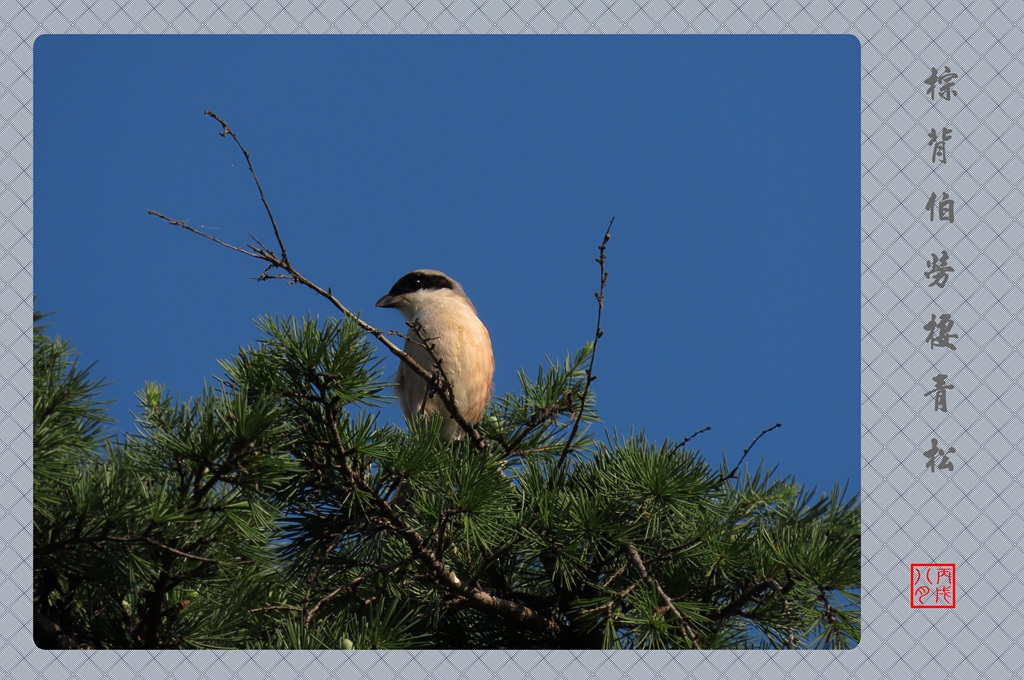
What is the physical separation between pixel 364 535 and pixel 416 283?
82.0 inches

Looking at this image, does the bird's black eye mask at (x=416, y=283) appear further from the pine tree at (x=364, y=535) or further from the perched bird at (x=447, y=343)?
the pine tree at (x=364, y=535)

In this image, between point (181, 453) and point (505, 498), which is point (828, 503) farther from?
point (181, 453)

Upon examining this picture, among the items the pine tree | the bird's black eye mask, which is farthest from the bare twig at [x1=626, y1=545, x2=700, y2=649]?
the bird's black eye mask

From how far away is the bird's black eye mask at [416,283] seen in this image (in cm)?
500

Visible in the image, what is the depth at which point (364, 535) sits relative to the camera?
307 centimetres

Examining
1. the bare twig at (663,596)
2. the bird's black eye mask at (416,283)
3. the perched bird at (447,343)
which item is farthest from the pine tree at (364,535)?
the bird's black eye mask at (416,283)

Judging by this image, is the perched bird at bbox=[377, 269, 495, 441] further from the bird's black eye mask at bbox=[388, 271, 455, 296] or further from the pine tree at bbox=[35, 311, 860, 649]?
the pine tree at bbox=[35, 311, 860, 649]

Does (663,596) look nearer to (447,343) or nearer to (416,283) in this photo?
(447,343)

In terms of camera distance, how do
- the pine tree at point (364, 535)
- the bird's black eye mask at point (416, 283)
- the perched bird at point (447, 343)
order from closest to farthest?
the pine tree at point (364, 535), the perched bird at point (447, 343), the bird's black eye mask at point (416, 283)

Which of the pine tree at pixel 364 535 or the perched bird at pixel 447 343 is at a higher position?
the perched bird at pixel 447 343

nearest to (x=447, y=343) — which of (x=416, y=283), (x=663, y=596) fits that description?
(x=416, y=283)

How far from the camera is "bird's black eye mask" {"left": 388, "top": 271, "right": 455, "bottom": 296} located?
16.4ft

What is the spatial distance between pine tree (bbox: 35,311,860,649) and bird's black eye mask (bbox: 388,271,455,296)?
1875mm

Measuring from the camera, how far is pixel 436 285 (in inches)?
198
